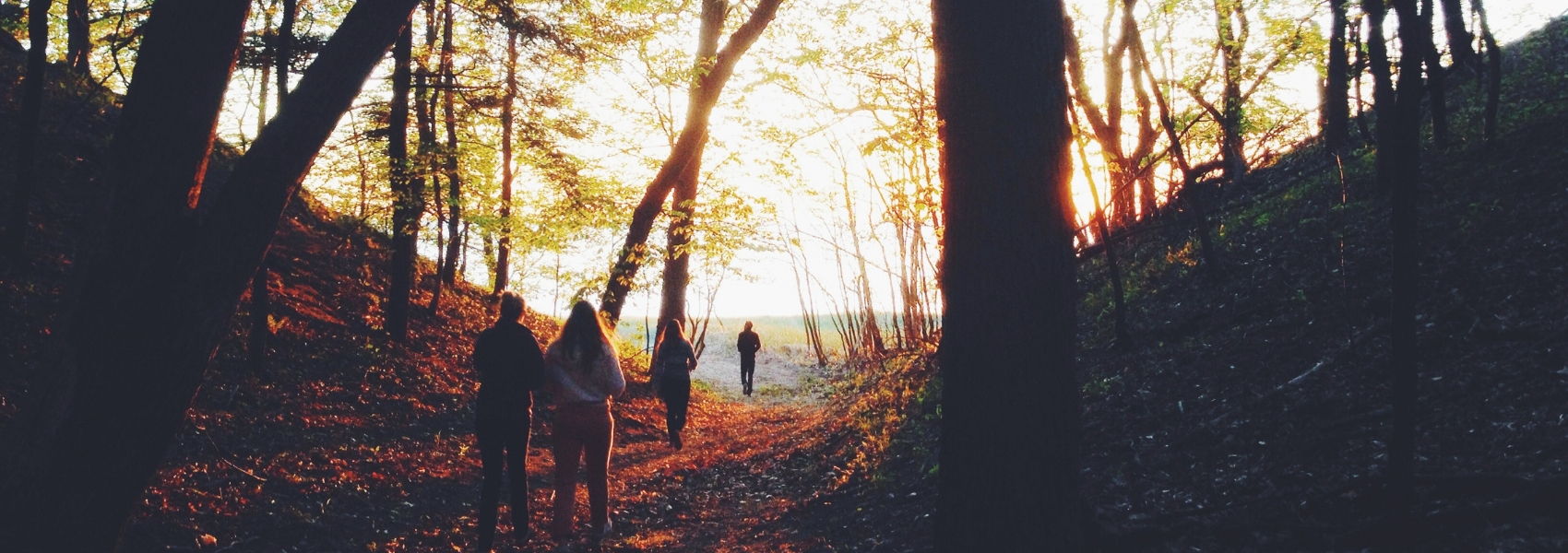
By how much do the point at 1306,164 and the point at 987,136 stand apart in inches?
452

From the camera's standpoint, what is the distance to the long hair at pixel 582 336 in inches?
225

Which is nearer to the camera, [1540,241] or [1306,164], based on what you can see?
[1540,241]

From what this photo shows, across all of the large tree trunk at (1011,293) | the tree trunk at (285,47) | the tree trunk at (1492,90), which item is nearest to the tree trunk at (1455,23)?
the tree trunk at (1492,90)

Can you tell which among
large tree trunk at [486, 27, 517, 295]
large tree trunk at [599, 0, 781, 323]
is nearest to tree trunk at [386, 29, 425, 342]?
large tree trunk at [486, 27, 517, 295]

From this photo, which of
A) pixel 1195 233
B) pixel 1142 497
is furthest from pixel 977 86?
pixel 1195 233

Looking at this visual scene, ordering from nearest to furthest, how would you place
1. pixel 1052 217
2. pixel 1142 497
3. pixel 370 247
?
pixel 1052 217, pixel 1142 497, pixel 370 247

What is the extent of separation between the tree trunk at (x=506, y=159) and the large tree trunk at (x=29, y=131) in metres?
4.89

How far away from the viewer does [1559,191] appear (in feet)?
21.0

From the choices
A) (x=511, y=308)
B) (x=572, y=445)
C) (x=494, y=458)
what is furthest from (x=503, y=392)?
(x=572, y=445)

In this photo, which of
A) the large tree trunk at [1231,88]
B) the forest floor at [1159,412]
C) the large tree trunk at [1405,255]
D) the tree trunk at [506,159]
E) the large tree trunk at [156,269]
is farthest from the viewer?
the tree trunk at [506,159]

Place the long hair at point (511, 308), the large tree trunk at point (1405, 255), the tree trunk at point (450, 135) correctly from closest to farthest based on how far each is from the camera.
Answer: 1. the large tree trunk at point (1405, 255)
2. the long hair at point (511, 308)
3. the tree trunk at point (450, 135)

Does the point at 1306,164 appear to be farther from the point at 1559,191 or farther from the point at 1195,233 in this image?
the point at 1559,191

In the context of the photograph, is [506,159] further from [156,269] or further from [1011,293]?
[1011,293]

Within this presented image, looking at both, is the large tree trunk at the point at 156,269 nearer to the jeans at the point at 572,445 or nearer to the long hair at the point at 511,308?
the long hair at the point at 511,308
